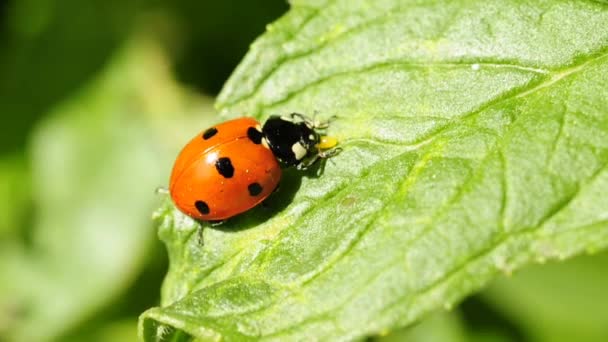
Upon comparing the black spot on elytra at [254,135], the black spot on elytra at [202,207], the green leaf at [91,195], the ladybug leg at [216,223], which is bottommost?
the green leaf at [91,195]

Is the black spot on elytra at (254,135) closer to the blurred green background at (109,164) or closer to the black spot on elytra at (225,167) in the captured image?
the black spot on elytra at (225,167)

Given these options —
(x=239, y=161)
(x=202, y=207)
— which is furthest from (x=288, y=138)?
(x=202, y=207)

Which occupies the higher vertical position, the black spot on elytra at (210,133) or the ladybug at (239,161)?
the black spot on elytra at (210,133)

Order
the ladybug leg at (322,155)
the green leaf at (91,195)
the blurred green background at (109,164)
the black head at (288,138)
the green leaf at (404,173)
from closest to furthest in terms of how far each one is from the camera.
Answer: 1. the green leaf at (404,173)
2. the ladybug leg at (322,155)
3. the black head at (288,138)
4. the blurred green background at (109,164)
5. the green leaf at (91,195)

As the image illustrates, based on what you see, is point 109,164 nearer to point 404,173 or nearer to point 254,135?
point 254,135

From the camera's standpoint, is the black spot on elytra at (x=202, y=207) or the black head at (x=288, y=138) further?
the black head at (x=288, y=138)

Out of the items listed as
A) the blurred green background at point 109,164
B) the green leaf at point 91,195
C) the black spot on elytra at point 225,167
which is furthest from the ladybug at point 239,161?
the green leaf at point 91,195

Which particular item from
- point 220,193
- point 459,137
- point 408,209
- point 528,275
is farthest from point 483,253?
point 528,275
